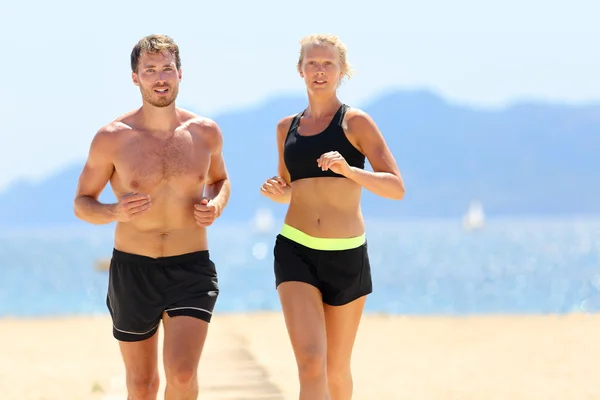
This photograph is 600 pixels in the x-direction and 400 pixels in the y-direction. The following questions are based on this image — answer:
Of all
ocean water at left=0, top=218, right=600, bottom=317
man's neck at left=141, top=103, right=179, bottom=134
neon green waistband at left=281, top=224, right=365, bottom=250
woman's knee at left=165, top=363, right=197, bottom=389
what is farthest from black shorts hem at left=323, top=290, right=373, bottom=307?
ocean water at left=0, top=218, right=600, bottom=317

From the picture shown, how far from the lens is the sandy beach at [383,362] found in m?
9.53

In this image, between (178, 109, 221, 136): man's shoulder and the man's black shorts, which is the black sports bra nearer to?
(178, 109, 221, 136): man's shoulder

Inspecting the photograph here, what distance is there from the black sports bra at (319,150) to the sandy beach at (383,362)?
131 inches

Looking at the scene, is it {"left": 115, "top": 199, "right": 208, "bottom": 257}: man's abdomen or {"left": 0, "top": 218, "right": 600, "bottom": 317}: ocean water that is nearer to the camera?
{"left": 115, "top": 199, "right": 208, "bottom": 257}: man's abdomen

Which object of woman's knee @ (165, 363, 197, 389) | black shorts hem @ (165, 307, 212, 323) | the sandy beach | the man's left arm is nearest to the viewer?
woman's knee @ (165, 363, 197, 389)

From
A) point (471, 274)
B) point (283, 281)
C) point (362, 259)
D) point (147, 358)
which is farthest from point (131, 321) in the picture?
point (471, 274)

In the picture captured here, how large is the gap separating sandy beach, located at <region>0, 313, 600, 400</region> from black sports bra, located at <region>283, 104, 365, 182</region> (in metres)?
3.32

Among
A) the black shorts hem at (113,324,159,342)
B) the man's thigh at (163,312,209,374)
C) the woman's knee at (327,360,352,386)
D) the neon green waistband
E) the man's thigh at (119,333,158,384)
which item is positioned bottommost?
the woman's knee at (327,360,352,386)

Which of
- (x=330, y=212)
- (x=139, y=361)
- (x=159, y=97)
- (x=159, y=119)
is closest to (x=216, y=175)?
(x=159, y=119)

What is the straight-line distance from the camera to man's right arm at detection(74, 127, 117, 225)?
565cm

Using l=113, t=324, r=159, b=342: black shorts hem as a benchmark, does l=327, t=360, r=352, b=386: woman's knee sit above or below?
below

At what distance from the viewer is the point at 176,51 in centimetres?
571

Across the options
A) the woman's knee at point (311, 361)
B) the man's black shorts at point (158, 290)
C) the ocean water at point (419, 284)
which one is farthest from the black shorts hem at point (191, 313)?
the ocean water at point (419, 284)

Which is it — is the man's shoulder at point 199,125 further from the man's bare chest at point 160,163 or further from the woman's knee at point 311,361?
the woman's knee at point 311,361
